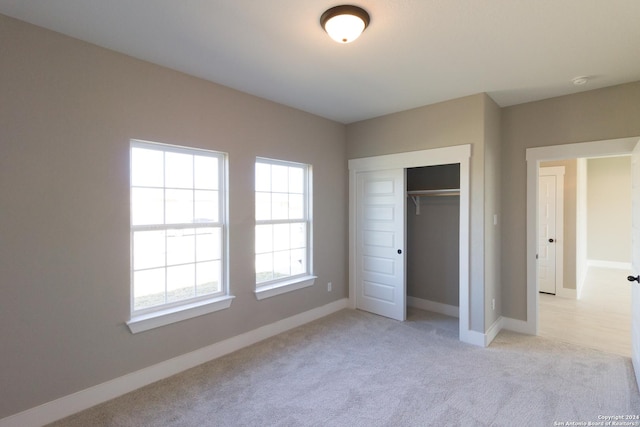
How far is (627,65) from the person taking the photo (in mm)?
2646

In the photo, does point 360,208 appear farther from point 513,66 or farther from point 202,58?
point 202,58

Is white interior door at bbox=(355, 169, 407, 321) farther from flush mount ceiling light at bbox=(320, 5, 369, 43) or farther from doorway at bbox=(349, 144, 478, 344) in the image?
flush mount ceiling light at bbox=(320, 5, 369, 43)

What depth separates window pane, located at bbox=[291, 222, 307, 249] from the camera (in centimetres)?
395

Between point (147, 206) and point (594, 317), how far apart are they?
17.9 ft

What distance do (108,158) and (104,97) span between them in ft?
1.51

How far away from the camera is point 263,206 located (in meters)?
3.60

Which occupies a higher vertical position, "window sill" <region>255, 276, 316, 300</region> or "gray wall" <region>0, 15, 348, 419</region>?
"gray wall" <region>0, 15, 348, 419</region>

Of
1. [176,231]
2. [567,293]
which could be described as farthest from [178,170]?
[567,293]

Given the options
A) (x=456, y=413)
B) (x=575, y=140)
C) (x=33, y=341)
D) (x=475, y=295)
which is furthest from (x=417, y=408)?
(x=575, y=140)

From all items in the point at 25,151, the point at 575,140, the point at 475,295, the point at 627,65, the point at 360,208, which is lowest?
the point at 475,295

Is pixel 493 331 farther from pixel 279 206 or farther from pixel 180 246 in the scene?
pixel 180 246

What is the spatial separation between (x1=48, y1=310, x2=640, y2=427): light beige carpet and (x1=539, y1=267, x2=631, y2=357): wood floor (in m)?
0.32

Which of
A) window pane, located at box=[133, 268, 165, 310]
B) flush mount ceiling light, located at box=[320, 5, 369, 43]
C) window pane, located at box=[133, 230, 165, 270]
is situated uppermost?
flush mount ceiling light, located at box=[320, 5, 369, 43]

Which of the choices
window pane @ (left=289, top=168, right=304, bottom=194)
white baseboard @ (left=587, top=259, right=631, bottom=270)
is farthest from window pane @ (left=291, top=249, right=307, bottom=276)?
white baseboard @ (left=587, top=259, right=631, bottom=270)
